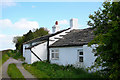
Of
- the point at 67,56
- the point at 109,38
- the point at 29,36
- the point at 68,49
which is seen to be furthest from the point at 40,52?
the point at 29,36

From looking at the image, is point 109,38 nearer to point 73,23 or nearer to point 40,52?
point 40,52

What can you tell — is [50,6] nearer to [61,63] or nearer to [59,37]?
[61,63]

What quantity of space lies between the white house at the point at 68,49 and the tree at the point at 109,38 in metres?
3.98

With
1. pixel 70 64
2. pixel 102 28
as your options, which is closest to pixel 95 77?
pixel 102 28

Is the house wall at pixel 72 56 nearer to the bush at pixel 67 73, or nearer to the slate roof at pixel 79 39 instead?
the slate roof at pixel 79 39

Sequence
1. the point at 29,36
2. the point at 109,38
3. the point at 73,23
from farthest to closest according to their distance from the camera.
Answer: the point at 29,36
the point at 73,23
the point at 109,38

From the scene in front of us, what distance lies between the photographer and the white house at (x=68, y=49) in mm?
10766

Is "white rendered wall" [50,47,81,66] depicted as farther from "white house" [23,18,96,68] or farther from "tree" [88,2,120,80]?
"tree" [88,2,120,80]

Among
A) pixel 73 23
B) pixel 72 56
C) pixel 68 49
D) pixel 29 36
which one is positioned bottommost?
pixel 72 56

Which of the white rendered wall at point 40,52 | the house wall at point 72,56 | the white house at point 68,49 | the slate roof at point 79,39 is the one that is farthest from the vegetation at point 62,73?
the white rendered wall at point 40,52

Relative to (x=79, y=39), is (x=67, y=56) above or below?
below

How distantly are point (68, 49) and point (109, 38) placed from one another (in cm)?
844

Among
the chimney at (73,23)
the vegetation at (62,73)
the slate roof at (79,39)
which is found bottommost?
the vegetation at (62,73)

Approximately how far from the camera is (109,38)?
4.46m
